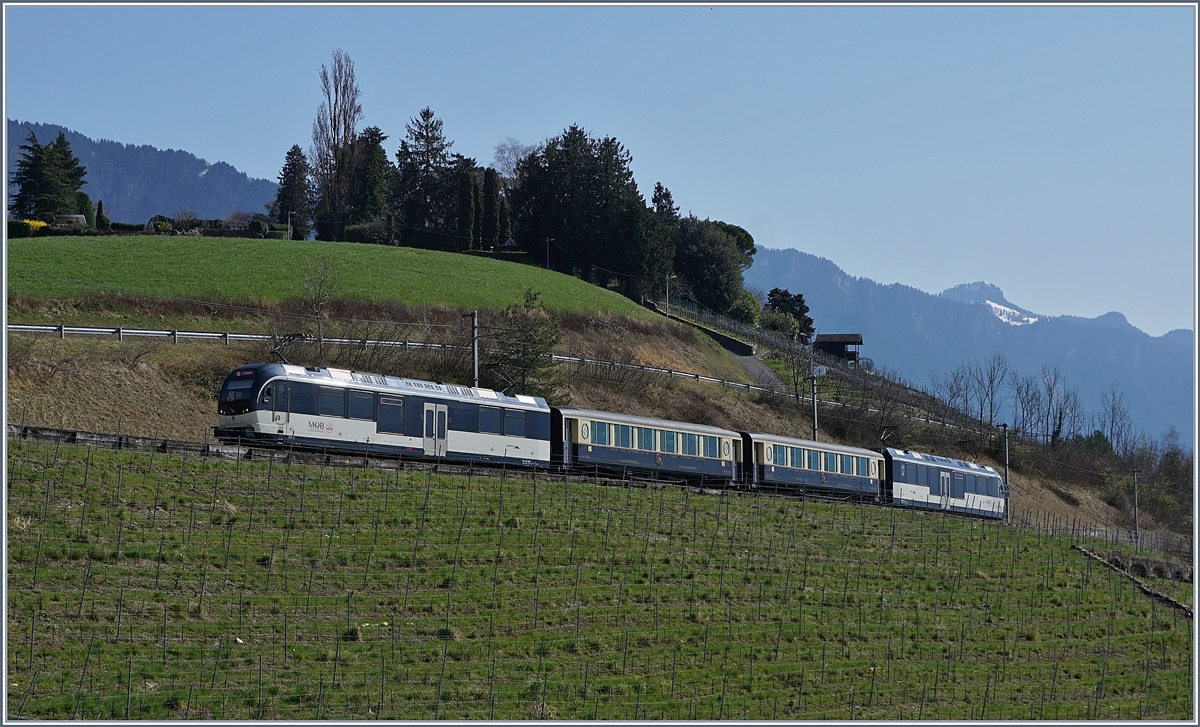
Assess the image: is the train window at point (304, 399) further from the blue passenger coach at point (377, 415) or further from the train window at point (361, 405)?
the train window at point (361, 405)

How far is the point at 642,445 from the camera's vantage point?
48375mm

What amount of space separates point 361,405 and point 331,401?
1.15 meters

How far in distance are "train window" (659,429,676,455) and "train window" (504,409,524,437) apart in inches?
278

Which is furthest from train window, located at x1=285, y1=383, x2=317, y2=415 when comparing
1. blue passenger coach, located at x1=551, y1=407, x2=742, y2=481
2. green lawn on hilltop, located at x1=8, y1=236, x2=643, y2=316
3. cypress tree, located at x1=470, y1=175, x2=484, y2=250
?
cypress tree, located at x1=470, y1=175, x2=484, y2=250

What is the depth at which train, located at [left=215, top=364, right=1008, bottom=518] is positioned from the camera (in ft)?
124

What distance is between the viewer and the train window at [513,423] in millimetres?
44094

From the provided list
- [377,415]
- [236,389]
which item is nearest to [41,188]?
[236,389]

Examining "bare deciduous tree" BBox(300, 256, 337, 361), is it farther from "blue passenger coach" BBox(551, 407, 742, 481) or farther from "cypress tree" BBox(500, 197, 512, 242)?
"cypress tree" BBox(500, 197, 512, 242)

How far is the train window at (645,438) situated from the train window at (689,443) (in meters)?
1.86

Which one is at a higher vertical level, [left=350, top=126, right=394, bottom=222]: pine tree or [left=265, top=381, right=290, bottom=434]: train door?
[left=350, top=126, right=394, bottom=222]: pine tree

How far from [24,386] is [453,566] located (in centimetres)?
2477

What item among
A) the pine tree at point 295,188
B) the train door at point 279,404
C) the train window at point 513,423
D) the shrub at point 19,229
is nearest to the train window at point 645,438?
the train window at point 513,423

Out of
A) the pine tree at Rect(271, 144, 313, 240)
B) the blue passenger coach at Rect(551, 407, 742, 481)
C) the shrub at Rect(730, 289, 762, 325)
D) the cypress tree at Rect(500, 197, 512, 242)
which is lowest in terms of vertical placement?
the blue passenger coach at Rect(551, 407, 742, 481)

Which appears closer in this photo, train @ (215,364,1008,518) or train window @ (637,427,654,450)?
train @ (215,364,1008,518)
